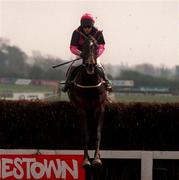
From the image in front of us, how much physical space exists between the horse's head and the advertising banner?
1.74 metres

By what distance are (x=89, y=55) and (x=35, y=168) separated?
2235mm

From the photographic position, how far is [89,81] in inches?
300

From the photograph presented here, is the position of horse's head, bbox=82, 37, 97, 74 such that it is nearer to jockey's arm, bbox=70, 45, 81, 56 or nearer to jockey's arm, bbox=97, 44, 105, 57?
jockey's arm, bbox=97, 44, 105, 57

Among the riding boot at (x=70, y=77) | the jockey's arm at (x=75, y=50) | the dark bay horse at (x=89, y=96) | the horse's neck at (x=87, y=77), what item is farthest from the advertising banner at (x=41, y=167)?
the jockey's arm at (x=75, y=50)

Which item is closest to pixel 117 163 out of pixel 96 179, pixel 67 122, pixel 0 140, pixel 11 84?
pixel 96 179

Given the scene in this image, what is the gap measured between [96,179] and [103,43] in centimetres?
256

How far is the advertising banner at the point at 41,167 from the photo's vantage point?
8539 millimetres

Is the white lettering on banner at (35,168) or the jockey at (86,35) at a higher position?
the jockey at (86,35)

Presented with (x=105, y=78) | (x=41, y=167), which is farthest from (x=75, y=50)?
(x=41, y=167)

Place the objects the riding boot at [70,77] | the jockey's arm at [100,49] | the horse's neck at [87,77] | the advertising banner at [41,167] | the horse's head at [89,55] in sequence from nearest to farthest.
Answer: the horse's head at [89,55] → the horse's neck at [87,77] → the jockey's arm at [100,49] → the riding boot at [70,77] → the advertising banner at [41,167]

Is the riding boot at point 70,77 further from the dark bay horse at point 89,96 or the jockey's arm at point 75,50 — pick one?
the jockey's arm at point 75,50

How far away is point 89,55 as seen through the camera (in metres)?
7.27

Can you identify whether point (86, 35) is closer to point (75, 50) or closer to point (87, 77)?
point (75, 50)

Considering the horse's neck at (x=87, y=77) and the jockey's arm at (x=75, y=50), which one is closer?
the horse's neck at (x=87, y=77)
